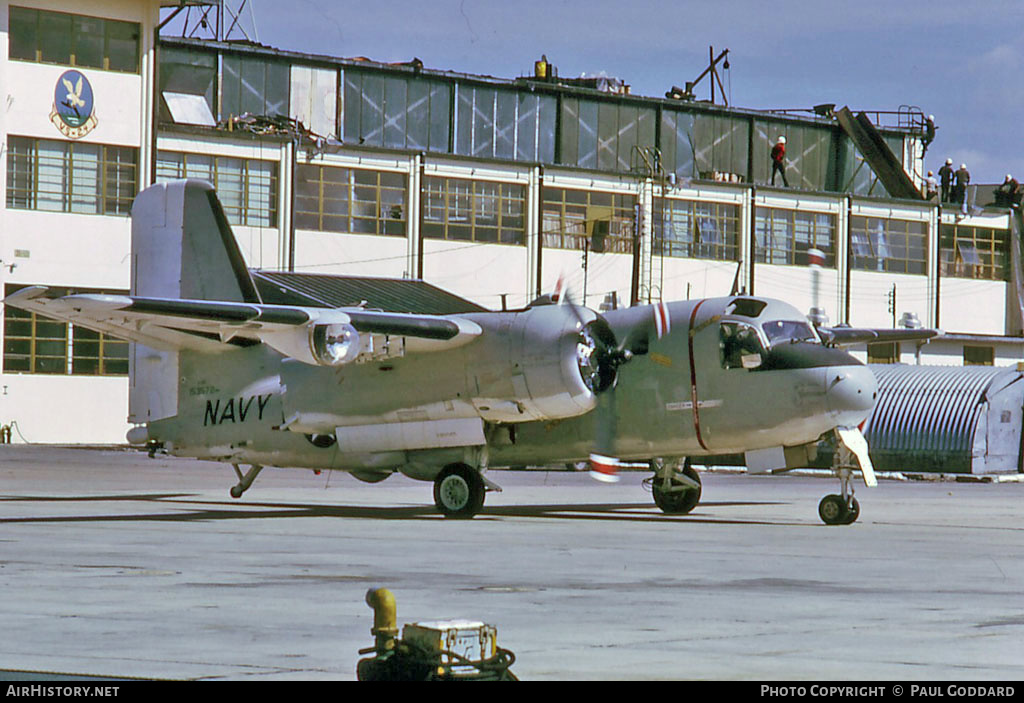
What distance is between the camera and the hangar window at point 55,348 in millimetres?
59656

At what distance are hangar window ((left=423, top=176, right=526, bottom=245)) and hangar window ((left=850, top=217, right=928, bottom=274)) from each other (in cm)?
2079

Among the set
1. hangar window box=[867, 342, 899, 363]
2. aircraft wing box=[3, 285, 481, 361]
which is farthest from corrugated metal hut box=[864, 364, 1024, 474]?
hangar window box=[867, 342, 899, 363]

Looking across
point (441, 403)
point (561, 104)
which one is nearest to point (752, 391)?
point (441, 403)

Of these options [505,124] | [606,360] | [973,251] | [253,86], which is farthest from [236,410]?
[973,251]

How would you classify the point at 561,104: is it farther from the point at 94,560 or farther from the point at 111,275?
the point at 94,560

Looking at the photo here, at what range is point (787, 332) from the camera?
2458 cm

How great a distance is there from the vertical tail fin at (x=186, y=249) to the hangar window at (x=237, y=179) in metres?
33.1

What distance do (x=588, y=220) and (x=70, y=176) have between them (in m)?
24.7

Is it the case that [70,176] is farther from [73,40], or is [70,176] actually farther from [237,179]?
[237,179]

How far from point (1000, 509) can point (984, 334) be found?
57403 millimetres

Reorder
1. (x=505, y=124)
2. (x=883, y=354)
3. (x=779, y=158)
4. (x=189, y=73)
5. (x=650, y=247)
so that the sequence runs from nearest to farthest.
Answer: (x=189, y=73)
(x=650, y=247)
(x=505, y=124)
(x=883, y=354)
(x=779, y=158)

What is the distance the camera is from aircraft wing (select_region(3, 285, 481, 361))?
23219 millimetres

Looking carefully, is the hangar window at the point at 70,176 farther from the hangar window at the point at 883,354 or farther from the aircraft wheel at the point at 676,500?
the hangar window at the point at 883,354

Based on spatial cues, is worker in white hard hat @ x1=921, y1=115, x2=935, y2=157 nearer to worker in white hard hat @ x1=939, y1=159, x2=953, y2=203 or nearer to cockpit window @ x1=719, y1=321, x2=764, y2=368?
worker in white hard hat @ x1=939, y1=159, x2=953, y2=203
